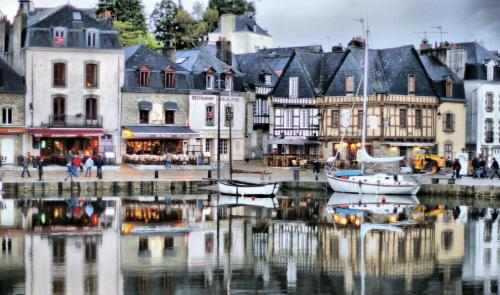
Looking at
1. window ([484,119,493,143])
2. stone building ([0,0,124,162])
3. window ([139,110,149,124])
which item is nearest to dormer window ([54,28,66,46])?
stone building ([0,0,124,162])

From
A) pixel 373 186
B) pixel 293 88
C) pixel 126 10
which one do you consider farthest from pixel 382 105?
pixel 126 10

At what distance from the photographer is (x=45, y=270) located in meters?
24.7

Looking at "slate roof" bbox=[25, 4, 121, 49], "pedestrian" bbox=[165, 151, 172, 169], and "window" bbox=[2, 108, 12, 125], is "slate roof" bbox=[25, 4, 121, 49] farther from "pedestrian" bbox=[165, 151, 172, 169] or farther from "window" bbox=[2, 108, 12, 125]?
"pedestrian" bbox=[165, 151, 172, 169]

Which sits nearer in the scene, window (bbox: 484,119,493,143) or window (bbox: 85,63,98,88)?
window (bbox: 85,63,98,88)

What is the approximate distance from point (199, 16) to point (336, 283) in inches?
3208

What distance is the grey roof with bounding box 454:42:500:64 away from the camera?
62.3m

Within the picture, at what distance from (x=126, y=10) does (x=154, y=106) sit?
106 feet

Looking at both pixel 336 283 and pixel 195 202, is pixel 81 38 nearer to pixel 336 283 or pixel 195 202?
pixel 195 202

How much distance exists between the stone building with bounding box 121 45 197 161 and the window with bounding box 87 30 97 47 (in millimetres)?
2816

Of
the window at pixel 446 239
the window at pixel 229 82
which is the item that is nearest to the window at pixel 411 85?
the window at pixel 229 82

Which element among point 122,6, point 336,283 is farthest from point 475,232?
point 122,6

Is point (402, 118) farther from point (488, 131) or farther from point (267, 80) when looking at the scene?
point (267, 80)

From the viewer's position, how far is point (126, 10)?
88.0m

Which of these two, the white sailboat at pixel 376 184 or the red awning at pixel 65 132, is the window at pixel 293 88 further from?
the white sailboat at pixel 376 184
